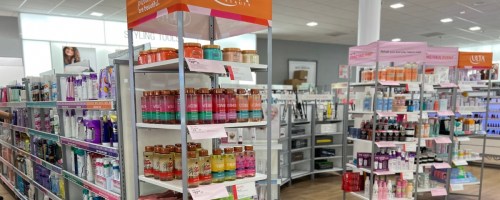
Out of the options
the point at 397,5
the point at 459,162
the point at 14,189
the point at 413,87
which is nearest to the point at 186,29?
the point at 413,87

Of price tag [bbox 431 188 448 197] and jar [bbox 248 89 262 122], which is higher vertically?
jar [bbox 248 89 262 122]

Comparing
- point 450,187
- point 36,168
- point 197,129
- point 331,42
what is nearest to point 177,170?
point 197,129

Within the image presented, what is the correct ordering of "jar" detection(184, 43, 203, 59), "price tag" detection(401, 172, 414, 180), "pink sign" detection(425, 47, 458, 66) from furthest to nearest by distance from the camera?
"pink sign" detection(425, 47, 458, 66) < "price tag" detection(401, 172, 414, 180) < "jar" detection(184, 43, 203, 59)

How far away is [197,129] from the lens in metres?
1.66

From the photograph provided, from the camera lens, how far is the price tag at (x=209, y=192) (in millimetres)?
1693

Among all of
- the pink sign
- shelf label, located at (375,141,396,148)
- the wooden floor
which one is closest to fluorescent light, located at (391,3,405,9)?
the pink sign

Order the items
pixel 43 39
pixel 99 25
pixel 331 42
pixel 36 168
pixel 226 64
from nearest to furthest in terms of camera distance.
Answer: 1. pixel 226 64
2. pixel 36 168
3. pixel 43 39
4. pixel 99 25
5. pixel 331 42

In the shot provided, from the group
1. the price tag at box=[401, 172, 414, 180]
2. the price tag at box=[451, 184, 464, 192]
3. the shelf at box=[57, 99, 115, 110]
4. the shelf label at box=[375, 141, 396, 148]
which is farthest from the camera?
the price tag at box=[451, 184, 464, 192]

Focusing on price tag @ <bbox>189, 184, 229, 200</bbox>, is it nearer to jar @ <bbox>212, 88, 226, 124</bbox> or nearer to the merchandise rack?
the merchandise rack

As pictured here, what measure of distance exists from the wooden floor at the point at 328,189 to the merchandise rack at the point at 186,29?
318cm

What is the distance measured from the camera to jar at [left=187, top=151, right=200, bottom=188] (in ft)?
5.71

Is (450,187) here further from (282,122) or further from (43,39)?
(43,39)

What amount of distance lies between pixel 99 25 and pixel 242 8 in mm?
7741

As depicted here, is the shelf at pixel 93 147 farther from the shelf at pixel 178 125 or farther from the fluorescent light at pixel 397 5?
the fluorescent light at pixel 397 5
